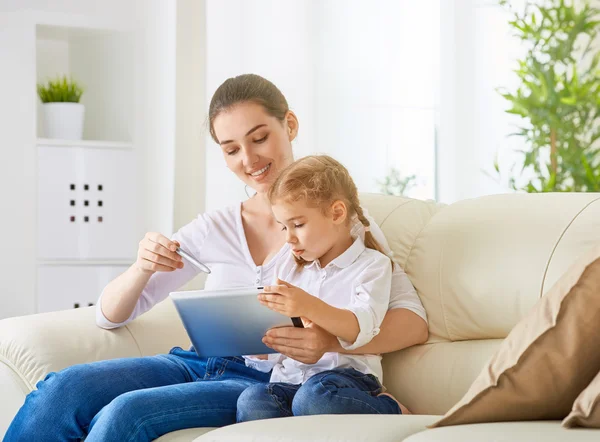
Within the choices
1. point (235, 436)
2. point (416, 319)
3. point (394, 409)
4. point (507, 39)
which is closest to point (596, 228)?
point (416, 319)

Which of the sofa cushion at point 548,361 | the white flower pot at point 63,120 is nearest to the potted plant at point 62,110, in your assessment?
the white flower pot at point 63,120

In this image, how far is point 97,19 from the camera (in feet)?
12.9

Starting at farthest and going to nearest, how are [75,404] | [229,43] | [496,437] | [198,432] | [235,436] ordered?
1. [229,43]
2. [75,404]
3. [198,432]
4. [235,436]
5. [496,437]

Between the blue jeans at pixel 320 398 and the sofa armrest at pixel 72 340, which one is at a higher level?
the sofa armrest at pixel 72 340

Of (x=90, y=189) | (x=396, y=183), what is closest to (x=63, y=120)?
(x=90, y=189)

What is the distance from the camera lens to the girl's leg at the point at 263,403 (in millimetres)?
1685

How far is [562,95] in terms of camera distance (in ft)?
12.0

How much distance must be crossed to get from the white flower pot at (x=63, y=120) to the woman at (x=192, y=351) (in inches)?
75.0

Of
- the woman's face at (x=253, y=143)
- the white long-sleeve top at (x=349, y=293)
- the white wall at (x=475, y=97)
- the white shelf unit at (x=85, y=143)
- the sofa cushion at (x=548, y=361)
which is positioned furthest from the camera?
the white wall at (x=475, y=97)

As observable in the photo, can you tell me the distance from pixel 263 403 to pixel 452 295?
1.66 ft

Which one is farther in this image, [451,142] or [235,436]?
[451,142]

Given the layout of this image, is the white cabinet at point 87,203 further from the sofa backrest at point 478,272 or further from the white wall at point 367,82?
the sofa backrest at point 478,272

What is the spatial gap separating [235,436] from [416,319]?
0.59m

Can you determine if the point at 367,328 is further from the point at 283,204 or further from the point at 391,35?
the point at 391,35
